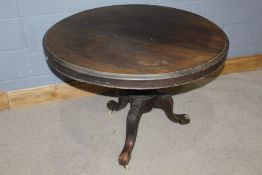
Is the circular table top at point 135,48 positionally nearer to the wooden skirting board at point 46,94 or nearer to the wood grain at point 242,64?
the wooden skirting board at point 46,94

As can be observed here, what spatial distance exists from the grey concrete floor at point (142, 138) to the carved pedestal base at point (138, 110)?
0.06 metres

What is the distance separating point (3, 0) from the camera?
164 cm

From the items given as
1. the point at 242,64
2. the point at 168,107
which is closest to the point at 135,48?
the point at 168,107

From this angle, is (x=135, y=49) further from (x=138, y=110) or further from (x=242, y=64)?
(x=242, y=64)

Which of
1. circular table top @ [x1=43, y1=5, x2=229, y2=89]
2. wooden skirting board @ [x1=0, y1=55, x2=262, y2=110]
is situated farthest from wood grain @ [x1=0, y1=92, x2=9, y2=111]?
circular table top @ [x1=43, y1=5, x2=229, y2=89]

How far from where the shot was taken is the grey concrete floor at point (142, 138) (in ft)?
5.22

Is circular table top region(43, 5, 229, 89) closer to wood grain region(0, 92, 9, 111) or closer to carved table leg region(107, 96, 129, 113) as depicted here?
carved table leg region(107, 96, 129, 113)

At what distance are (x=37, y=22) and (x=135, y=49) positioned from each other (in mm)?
780

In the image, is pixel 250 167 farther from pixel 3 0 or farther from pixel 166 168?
pixel 3 0

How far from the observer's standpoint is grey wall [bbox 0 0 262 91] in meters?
1.72

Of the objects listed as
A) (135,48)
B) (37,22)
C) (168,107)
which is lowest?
(168,107)

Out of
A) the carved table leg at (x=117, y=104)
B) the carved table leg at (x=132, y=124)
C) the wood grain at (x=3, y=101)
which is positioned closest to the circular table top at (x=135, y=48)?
the carved table leg at (x=132, y=124)

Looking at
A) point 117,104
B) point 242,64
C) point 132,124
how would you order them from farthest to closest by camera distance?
point 242,64 → point 117,104 → point 132,124

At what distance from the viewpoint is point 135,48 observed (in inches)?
49.0
